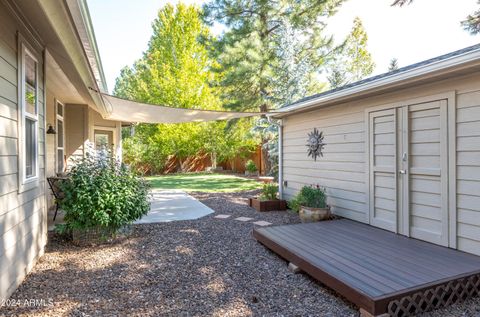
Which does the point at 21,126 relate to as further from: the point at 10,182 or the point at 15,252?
the point at 15,252

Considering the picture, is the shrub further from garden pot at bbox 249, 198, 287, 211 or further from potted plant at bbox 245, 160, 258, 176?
garden pot at bbox 249, 198, 287, 211

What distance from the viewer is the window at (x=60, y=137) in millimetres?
7273

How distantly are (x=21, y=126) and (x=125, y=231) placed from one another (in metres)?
2.23

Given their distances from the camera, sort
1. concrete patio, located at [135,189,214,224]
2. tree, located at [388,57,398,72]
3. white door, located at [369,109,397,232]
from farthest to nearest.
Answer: tree, located at [388,57,398,72] < concrete patio, located at [135,189,214,224] < white door, located at [369,109,397,232]

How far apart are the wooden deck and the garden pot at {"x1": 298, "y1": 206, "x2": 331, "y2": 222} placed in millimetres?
927

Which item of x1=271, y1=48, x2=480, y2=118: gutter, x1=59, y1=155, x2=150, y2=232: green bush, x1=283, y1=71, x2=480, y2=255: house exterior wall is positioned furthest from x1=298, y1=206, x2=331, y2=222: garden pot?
x1=59, y1=155, x2=150, y2=232: green bush

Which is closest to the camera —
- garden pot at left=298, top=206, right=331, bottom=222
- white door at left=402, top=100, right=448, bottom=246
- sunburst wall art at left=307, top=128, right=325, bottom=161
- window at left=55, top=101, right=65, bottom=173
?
white door at left=402, top=100, right=448, bottom=246

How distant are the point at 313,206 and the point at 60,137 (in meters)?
6.49

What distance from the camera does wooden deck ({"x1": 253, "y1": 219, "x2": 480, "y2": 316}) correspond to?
8.02 ft

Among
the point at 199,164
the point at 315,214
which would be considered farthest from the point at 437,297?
the point at 199,164

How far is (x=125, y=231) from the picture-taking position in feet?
15.2

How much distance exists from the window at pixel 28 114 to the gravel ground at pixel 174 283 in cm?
113

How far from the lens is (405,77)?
3.76 m

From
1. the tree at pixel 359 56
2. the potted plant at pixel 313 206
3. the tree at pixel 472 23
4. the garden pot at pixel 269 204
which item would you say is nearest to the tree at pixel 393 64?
the tree at pixel 359 56
